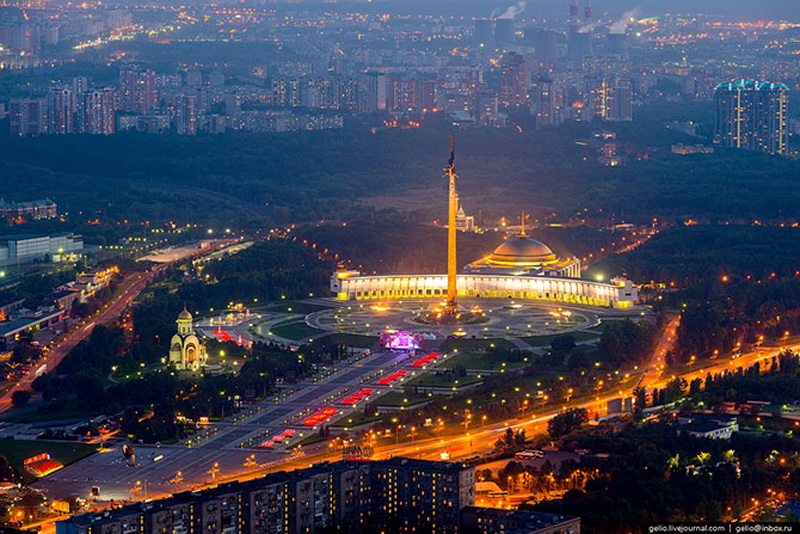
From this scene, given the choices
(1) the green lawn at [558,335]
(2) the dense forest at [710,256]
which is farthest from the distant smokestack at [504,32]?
(1) the green lawn at [558,335]

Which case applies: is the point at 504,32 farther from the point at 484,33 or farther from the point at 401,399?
the point at 401,399

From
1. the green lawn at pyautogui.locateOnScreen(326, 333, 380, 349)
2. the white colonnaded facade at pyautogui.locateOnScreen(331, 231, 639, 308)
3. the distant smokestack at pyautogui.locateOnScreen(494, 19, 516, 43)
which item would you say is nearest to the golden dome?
the white colonnaded facade at pyautogui.locateOnScreen(331, 231, 639, 308)

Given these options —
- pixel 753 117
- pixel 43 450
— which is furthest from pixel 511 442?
pixel 753 117

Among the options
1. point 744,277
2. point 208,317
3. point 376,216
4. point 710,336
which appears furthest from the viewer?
point 376,216

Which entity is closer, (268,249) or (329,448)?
(329,448)

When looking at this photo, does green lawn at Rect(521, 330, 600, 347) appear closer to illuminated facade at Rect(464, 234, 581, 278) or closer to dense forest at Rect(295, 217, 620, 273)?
illuminated facade at Rect(464, 234, 581, 278)

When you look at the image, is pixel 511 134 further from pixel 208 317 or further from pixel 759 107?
pixel 208 317

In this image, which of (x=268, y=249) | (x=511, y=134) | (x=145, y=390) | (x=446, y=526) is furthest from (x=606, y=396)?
(x=511, y=134)
